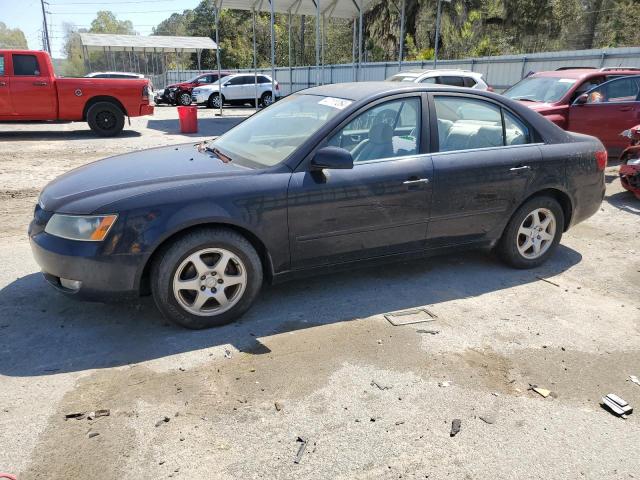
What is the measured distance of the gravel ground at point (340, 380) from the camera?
2.46 meters

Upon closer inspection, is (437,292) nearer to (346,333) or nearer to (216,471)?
(346,333)

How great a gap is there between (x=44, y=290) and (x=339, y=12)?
66.8 ft

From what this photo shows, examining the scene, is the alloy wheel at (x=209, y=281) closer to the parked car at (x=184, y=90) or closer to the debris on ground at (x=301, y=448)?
the debris on ground at (x=301, y=448)

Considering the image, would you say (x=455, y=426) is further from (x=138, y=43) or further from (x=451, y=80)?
(x=138, y=43)

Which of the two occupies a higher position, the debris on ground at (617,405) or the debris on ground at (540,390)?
the debris on ground at (540,390)

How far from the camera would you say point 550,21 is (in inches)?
1204

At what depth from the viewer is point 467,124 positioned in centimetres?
435

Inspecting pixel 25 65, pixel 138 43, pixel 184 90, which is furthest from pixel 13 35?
pixel 25 65

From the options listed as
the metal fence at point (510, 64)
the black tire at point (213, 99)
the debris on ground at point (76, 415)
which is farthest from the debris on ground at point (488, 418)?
the black tire at point (213, 99)

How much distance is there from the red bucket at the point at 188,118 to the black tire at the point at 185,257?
468 inches

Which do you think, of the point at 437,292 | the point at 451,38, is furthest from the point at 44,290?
the point at 451,38

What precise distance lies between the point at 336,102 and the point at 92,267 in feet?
7.05

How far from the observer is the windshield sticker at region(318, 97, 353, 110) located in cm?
393

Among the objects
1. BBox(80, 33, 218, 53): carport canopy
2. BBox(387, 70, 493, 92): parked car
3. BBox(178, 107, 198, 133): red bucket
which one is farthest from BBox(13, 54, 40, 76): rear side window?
BBox(80, 33, 218, 53): carport canopy
